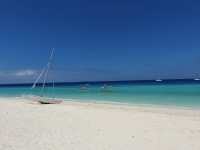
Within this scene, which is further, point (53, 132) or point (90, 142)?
point (53, 132)

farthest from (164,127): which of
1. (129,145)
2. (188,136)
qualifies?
(129,145)

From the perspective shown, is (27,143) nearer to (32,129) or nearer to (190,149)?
(32,129)

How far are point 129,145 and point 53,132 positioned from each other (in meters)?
3.57

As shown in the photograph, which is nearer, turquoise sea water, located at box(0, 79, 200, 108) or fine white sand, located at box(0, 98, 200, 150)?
fine white sand, located at box(0, 98, 200, 150)

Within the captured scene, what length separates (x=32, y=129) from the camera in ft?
27.9

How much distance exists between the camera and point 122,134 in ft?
27.4

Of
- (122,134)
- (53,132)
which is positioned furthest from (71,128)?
(122,134)

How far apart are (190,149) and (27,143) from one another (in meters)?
6.13

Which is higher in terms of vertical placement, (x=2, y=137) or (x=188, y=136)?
(x=2, y=137)

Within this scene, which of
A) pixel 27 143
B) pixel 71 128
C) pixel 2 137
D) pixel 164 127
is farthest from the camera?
pixel 164 127

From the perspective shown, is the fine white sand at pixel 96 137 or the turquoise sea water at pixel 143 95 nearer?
the fine white sand at pixel 96 137

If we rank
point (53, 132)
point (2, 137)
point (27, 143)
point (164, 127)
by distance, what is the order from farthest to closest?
point (164, 127) → point (53, 132) → point (2, 137) → point (27, 143)

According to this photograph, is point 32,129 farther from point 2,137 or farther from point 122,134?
point 122,134

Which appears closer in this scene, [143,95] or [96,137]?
[96,137]
